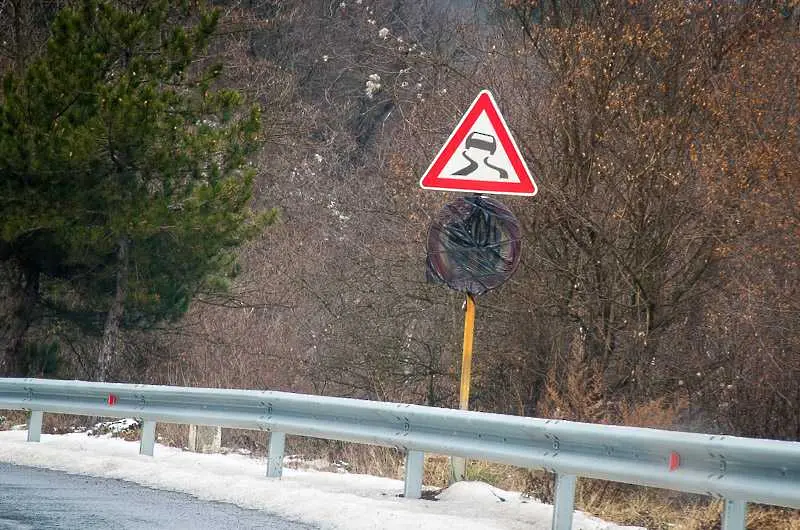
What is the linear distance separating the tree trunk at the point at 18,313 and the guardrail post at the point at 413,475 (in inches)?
510

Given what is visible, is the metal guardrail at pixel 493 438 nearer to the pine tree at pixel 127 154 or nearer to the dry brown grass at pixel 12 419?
the dry brown grass at pixel 12 419

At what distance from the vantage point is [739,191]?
42.9 feet

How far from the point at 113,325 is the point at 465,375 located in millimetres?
11738

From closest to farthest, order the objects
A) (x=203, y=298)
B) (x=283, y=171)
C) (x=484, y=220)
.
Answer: (x=484, y=220), (x=203, y=298), (x=283, y=171)

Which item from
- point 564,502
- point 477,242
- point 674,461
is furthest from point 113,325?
point 674,461

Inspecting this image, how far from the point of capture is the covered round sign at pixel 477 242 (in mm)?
A: 8070

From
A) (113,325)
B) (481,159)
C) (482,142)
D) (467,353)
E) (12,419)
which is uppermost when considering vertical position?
(482,142)

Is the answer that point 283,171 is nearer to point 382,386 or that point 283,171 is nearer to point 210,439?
point 382,386

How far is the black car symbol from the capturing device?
7.70m

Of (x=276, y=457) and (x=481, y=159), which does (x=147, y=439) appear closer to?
(x=276, y=457)

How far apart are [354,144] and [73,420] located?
2093 cm

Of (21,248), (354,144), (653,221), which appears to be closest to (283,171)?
(354,144)

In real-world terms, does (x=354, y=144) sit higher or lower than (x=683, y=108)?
higher

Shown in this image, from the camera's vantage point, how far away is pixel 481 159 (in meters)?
7.72
